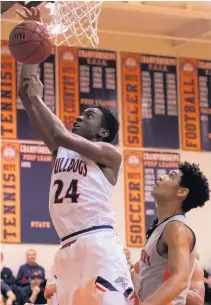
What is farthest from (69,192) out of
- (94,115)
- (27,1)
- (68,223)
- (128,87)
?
(128,87)

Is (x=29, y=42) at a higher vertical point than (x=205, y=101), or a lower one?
lower

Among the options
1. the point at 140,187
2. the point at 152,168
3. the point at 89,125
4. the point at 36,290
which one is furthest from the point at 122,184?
the point at 89,125

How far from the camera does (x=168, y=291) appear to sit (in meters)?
4.11

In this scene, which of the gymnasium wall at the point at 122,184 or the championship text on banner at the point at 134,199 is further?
the championship text on banner at the point at 134,199

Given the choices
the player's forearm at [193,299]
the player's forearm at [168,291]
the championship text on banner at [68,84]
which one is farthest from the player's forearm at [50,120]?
the championship text on banner at [68,84]

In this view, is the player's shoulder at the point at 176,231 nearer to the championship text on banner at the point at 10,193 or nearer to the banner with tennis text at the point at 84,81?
the championship text on banner at the point at 10,193

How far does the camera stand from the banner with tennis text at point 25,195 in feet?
43.2

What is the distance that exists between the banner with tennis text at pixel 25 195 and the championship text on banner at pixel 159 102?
2176 mm

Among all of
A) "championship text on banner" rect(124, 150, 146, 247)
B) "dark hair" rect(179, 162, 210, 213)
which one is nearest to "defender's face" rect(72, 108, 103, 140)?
"dark hair" rect(179, 162, 210, 213)

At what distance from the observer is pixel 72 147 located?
4492mm

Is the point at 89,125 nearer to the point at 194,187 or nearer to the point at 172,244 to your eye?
the point at 194,187

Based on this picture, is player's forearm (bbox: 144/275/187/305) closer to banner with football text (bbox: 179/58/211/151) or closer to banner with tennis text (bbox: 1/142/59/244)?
banner with tennis text (bbox: 1/142/59/244)

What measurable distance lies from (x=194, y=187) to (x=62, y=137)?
949 mm

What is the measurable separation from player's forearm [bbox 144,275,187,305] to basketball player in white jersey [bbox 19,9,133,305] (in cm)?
39
